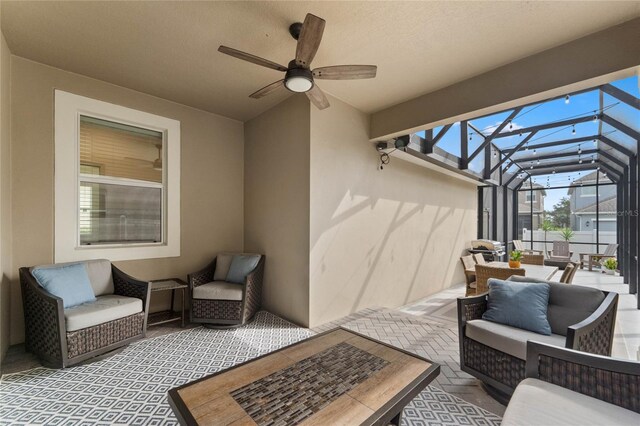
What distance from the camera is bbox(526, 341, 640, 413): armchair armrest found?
4.41 ft

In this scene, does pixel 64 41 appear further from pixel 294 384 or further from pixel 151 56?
pixel 294 384

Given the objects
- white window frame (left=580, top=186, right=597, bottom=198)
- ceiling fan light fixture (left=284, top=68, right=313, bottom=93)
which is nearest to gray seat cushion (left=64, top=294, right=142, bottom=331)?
ceiling fan light fixture (left=284, top=68, right=313, bottom=93)

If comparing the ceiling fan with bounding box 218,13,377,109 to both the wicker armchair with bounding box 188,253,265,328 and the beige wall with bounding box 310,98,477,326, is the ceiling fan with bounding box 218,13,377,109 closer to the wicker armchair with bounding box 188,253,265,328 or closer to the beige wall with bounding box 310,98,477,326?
the beige wall with bounding box 310,98,477,326

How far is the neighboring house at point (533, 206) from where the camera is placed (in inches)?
423

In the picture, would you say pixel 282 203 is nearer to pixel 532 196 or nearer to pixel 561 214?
pixel 532 196

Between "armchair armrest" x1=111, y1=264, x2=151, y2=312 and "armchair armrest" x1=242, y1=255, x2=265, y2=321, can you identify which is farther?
"armchair armrest" x1=242, y1=255, x2=265, y2=321

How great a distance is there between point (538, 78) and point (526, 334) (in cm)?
240

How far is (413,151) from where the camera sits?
4691mm

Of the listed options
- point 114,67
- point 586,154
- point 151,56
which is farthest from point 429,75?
point 586,154

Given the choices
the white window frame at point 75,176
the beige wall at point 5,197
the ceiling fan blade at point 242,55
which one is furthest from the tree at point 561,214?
the beige wall at point 5,197

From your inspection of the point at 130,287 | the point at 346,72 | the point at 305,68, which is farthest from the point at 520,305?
the point at 130,287

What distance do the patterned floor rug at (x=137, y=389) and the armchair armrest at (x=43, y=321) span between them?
184mm

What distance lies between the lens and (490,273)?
156 inches

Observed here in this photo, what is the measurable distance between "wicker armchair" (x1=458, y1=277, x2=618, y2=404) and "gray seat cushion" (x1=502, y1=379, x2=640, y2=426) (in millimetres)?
447
